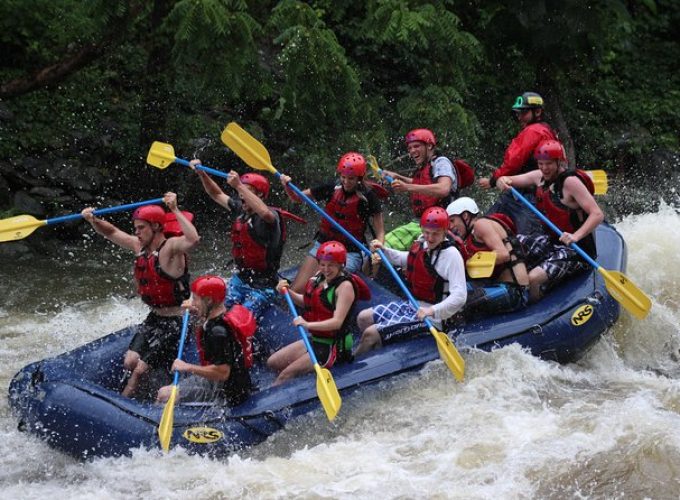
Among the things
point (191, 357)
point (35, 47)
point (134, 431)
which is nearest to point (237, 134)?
point (191, 357)

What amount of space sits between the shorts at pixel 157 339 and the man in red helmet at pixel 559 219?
7.92 ft

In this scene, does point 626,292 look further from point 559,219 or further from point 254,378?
point 254,378

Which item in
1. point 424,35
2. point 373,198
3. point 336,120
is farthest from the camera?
point 336,120

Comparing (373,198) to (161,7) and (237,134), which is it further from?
(161,7)

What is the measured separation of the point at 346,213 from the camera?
6.78 meters

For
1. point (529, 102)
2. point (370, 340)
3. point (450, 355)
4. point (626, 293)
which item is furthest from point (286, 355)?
point (529, 102)

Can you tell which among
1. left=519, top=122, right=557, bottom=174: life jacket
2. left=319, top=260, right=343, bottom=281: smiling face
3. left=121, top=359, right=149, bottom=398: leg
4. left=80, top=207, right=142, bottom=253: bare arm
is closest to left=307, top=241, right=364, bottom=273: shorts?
left=319, top=260, right=343, bottom=281: smiling face

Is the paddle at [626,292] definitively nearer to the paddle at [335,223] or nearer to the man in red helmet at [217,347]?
the paddle at [335,223]

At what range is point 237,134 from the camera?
7121 millimetres

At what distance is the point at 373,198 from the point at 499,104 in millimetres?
6676

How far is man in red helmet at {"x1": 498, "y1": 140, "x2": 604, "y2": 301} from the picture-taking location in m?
6.59

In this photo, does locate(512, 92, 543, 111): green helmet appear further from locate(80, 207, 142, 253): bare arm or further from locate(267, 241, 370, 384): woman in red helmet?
locate(80, 207, 142, 253): bare arm

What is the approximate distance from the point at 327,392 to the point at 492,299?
1562mm

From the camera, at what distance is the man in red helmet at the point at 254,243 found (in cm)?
637
